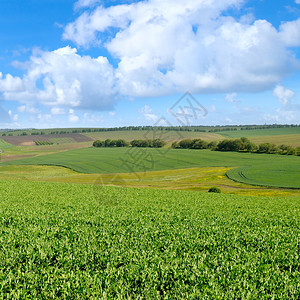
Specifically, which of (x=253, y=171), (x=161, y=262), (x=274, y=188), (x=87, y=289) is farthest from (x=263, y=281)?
(x=253, y=171)

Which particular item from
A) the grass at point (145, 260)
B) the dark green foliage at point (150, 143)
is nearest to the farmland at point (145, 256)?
the grass at point (145, 260)

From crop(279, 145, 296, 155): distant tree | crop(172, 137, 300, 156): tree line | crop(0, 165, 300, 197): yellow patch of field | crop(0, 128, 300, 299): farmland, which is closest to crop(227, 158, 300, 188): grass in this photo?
crop(0, 165, 300, 197): yellow patch of field

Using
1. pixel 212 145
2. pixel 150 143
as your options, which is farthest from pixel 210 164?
pixel 150 143

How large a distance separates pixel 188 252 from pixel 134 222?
253 inches

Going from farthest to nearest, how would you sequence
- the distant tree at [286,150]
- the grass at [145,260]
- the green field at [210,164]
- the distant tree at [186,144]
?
the distant tree at [186,144] < the distant tree at [286,150] < the green field at [210,164] < the grass at [145,260]

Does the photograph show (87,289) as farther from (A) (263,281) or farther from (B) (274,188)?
(B) (274,188)

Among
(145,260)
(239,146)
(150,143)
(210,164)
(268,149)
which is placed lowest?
(210,164)

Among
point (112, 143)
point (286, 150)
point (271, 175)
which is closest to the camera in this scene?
point (271, 175)

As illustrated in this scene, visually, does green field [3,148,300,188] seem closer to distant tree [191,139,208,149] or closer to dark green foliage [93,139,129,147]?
distant tree [191,139,208,149]

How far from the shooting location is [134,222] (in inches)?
730

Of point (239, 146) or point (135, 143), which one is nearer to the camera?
point (239, 146)

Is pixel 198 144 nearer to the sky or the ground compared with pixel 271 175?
nearer to the sky

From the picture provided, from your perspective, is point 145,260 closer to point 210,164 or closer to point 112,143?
point 210,164

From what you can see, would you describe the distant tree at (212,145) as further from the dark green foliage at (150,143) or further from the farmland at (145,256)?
the farmland at (145,256)
